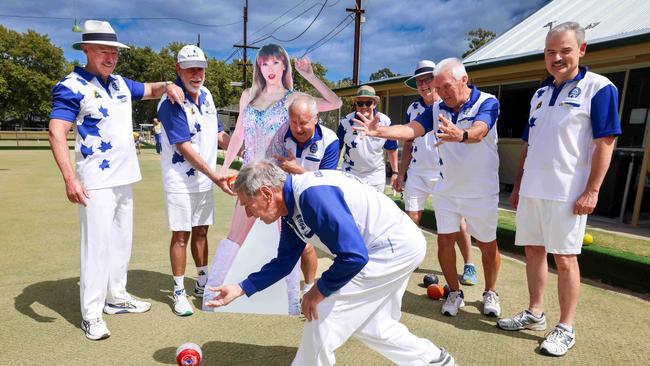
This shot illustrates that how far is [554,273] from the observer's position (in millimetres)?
4512

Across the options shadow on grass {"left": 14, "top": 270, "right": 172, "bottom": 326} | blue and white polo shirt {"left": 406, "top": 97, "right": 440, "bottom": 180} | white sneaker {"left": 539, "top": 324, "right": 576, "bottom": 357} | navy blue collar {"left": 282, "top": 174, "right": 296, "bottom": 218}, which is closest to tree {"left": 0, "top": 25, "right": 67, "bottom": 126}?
shadow on grass {"left": 14, "top": 270, "right": 172, "bottom": 326}

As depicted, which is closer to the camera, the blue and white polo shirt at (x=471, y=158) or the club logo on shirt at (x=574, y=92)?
the club logo on shirt at (x=574, y=92)

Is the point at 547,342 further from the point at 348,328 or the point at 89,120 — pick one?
the point at 89,120

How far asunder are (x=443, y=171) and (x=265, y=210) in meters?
2.02

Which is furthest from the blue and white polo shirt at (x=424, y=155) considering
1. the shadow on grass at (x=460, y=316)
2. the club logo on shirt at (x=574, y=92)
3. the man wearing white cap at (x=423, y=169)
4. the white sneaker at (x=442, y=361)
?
the white sneaker at (x=442, y=361)

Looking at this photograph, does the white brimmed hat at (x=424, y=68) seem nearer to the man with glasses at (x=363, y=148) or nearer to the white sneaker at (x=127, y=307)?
the man with glasses at (x=363, y=148)

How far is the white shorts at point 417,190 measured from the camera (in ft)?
14.8

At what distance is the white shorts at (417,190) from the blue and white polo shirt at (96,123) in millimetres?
2814

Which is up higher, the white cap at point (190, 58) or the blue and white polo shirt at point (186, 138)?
the white cap at point (190, 58)

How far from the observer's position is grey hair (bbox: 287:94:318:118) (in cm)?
298

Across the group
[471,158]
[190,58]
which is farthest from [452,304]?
[190,58]

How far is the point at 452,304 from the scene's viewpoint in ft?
11.4

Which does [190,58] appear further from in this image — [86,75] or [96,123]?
[96,123]

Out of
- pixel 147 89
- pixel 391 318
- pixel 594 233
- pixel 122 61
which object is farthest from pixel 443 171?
pixel 122 61
